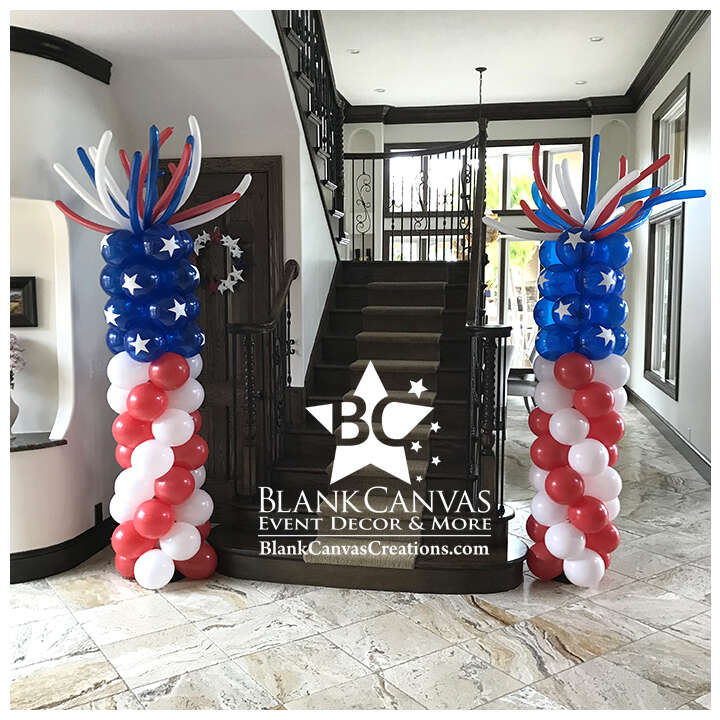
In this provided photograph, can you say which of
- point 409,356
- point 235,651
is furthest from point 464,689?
point 409,356

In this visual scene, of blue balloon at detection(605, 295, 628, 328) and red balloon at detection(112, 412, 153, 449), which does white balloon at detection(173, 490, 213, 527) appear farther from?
blue balloon at detection(605, 295, 628, 328)

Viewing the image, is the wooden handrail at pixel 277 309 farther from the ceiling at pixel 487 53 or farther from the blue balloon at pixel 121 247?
the ceiling at pixel 487 53

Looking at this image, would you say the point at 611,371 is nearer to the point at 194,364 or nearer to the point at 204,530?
the point at 194,364

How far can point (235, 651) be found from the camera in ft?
10.4

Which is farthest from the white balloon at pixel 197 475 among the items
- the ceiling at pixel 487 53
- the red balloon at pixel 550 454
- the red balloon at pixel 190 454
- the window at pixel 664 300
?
the window at pixel 664 300

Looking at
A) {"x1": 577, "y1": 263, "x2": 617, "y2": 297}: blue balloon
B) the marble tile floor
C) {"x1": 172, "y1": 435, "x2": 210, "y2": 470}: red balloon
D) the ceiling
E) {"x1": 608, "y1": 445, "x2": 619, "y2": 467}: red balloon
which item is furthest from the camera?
the ceiling

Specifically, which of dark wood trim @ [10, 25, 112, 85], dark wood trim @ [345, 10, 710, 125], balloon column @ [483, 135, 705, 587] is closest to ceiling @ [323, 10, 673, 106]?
dark wood trim @ [345, 10, 710, 125]

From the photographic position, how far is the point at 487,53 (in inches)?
307

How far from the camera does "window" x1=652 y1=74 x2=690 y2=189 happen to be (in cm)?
703

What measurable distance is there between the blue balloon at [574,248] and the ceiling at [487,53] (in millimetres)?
3920

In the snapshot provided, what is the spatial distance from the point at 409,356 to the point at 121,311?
2.19 meters

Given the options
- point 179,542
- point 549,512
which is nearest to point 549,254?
point 549,512

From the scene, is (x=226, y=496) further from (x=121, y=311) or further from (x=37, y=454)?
(x=121, y=311)

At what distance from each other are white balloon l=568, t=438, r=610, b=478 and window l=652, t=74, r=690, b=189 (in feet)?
13.9
